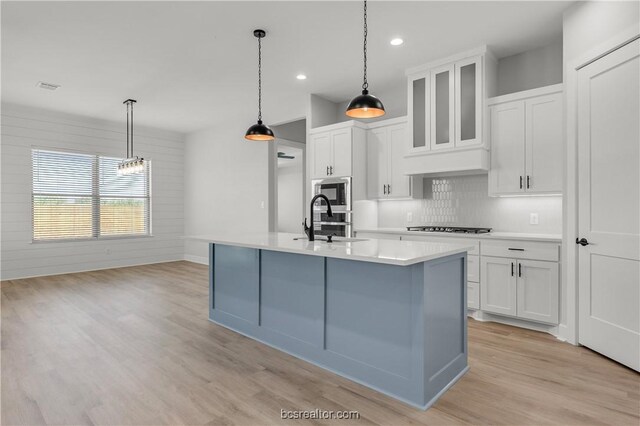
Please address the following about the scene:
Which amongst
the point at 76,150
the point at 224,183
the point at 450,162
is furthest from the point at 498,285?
the point at 76,150

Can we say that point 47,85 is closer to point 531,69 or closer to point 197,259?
point 197,259

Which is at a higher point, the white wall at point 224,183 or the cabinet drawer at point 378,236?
the white wall at point 224,183

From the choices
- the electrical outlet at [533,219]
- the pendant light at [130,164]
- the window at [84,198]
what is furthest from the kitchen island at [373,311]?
the window at [84,198]

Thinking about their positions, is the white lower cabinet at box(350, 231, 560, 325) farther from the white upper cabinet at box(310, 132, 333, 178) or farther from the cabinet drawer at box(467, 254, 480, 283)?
the white upper cabinet at box(310, 132, 333, 178)

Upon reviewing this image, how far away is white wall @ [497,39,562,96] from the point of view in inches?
150

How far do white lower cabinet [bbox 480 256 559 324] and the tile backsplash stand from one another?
67 cm

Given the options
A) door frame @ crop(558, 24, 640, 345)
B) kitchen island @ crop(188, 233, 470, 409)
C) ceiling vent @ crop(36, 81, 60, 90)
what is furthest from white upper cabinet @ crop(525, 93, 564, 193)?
ceiling vent @ crop(36, 81, 60, 90)

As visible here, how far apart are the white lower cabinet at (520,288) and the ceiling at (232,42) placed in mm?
2269

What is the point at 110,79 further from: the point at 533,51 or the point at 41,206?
the point at 533,51

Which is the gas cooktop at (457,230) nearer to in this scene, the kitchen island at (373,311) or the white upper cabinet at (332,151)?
the white upper cabinet at (332,151)

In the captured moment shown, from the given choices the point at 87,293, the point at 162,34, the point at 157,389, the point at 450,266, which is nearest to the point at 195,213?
the point at 87,293

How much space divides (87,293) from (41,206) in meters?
2.41

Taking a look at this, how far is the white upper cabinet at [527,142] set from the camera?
3.53 metres

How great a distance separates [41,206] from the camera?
6301 mm
